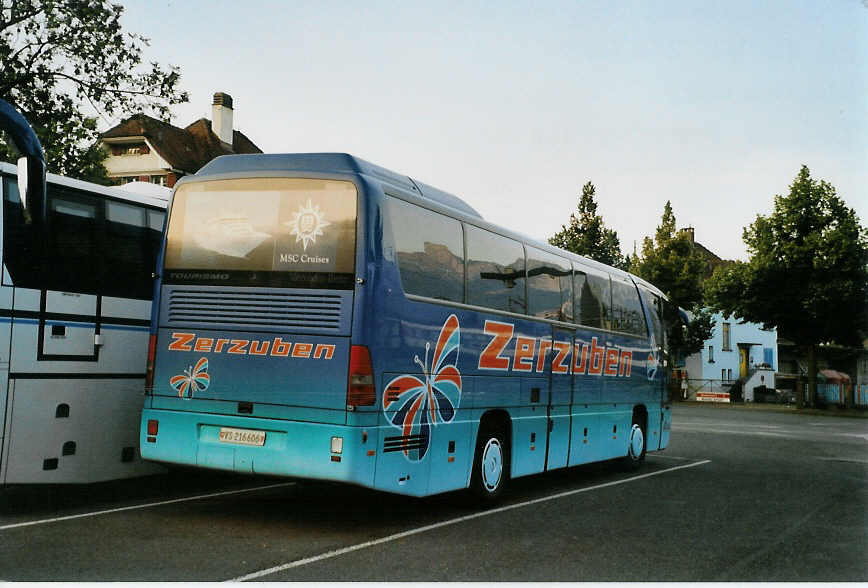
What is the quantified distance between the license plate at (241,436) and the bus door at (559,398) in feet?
15.1

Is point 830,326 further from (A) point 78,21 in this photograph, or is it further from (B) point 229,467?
(B) point 229,467

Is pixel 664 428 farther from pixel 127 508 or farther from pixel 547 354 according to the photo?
pixel 127 508

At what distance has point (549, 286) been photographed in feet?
39.7

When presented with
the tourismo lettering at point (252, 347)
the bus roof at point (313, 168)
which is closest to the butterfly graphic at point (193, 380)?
the tourismo lettering at point (252, 347)

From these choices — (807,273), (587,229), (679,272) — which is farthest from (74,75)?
(587,229)

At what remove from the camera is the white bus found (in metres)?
8.63

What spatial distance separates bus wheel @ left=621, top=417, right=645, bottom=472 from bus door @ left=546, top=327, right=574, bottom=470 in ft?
9.72

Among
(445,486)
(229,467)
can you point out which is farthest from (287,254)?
(445,486)

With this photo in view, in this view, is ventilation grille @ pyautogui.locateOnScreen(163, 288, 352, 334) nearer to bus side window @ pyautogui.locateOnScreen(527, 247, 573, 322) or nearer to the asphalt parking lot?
the asphalt parking lot

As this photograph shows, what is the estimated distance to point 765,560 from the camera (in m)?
7.73

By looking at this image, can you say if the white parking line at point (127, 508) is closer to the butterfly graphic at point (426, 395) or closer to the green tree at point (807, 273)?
the butterfly graphic at point (426, 395)

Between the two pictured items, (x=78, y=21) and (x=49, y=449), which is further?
(x=78, y=21)

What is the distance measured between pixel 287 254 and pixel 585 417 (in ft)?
20.3

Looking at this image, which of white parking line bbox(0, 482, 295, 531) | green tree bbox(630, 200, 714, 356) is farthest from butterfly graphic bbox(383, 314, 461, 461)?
green tree bbox(630, 200, 714, 356)
